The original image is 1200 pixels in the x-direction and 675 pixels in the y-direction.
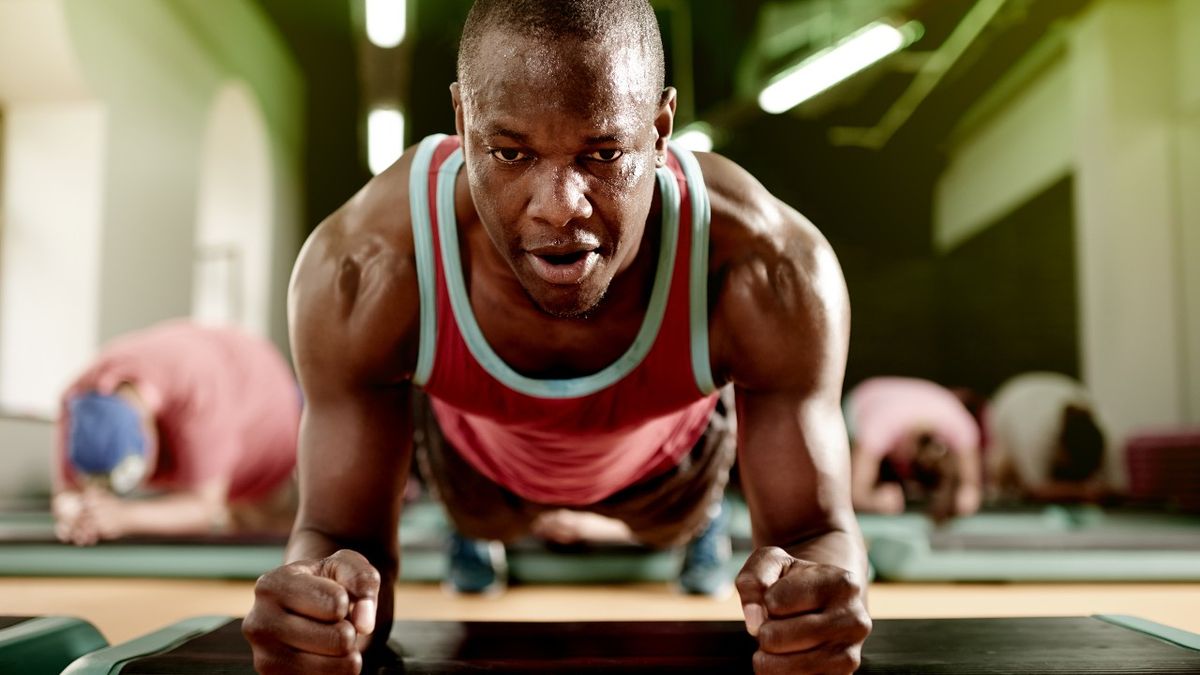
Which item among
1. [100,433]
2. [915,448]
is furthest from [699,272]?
[915,448]

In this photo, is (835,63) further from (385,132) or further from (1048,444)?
(385,132)

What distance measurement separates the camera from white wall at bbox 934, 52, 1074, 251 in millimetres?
6242

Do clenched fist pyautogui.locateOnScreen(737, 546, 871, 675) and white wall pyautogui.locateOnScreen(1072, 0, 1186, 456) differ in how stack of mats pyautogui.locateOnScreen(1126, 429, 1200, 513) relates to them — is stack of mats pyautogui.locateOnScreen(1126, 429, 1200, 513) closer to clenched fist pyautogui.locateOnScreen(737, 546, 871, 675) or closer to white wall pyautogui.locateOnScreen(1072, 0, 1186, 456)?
white wall pyautogui.locateOnScreen(1072, 0, 1186, 456)

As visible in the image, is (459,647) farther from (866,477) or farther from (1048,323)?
(1048,323)

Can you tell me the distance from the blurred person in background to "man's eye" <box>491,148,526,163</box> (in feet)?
13.3

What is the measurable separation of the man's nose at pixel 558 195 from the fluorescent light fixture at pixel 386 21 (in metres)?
3.40

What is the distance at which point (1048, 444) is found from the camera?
4508 mm

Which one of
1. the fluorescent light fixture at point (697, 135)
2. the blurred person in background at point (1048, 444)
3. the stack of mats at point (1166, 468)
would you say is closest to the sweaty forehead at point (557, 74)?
the blurred person in background at point (1048, 444)

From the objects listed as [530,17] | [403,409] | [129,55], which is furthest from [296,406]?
[530,17]

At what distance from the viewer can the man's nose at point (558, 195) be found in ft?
3.20

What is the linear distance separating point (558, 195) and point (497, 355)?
0.31 metres

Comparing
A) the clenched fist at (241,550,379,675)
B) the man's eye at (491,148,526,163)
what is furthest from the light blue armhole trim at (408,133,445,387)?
the clenched fist at (241,550,379,675)

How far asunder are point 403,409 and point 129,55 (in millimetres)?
4193

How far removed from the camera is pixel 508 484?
1.72m
